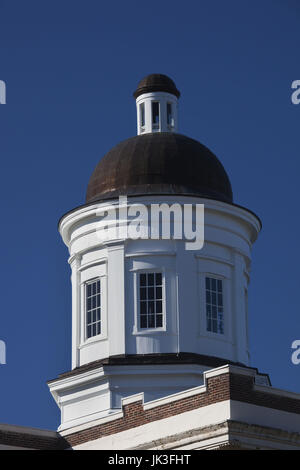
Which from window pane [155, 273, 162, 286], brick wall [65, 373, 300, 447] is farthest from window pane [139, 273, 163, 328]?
brick wall [65, 373, 300, 447]

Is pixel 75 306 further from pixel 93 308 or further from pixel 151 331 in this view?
pixel 151 331

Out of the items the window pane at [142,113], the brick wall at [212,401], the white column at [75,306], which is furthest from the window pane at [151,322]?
the window pane at [142,113]

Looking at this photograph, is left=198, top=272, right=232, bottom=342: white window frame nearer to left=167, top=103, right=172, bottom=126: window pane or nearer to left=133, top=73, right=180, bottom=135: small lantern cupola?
left=133, top=73, right=180, bottom=135: small lantern cupola

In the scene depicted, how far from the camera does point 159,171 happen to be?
4322 centimetres

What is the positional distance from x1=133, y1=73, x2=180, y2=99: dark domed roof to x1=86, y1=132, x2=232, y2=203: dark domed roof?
1.96 meters

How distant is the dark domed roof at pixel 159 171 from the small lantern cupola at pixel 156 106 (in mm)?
997

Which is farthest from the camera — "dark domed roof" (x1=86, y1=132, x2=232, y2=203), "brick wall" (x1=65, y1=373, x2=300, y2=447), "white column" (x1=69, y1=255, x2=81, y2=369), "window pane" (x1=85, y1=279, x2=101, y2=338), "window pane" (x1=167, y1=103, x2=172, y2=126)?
Answer: "window pane" (x1=167, y1=103, x2=172, y2=126)

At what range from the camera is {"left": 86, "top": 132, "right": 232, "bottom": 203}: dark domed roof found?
43.0m

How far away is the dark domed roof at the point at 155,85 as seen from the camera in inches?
1799

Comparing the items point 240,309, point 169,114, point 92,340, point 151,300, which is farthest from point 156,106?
point 92,340

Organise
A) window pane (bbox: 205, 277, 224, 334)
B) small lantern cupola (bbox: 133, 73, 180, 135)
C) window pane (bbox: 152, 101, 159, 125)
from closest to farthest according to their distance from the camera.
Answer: window pane (bbox: 205, 277, 224, 334) < small lantern cupola (bbox: 133, 73, 180, 135) < window pane (bbox: 152, 101, 159, 125)

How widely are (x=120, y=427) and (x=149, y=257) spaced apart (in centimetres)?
797

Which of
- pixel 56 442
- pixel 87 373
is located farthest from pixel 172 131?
pixel 56 442

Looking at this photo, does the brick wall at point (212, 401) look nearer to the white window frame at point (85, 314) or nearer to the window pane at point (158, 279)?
the white window frame at point (85, 314)
